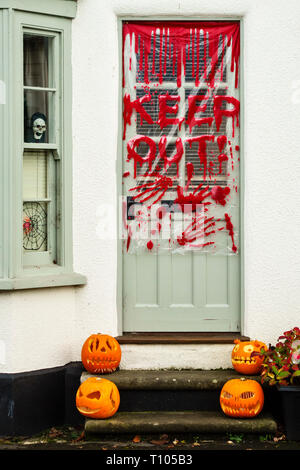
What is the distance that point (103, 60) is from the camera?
620 cm

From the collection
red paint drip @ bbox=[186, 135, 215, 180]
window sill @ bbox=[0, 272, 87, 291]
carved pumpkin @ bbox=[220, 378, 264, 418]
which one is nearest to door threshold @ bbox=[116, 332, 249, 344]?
carved pumpkin @ bbox=[220, 378, 264, 418]

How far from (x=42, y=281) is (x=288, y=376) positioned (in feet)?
6.93

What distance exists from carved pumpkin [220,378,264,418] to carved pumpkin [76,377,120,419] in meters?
0.87

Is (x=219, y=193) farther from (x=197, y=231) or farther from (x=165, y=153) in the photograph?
(x=165, y=153)

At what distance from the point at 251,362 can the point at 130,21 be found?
304cm

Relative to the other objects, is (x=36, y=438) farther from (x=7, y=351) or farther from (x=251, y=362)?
(x=251, y=362)

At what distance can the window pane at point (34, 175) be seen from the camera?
616cm

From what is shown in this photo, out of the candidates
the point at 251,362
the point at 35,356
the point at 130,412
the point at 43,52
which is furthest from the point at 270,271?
the point at 43,52

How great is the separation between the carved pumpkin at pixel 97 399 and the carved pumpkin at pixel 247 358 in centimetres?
102

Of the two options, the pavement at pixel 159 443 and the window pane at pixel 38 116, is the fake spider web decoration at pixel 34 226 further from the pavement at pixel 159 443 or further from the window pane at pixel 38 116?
the pavement at pixel 159 443

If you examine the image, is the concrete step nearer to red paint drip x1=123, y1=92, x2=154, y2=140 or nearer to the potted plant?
the potted plant

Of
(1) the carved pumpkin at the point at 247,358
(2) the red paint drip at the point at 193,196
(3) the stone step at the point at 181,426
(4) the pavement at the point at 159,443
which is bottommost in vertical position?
(4) the pavement at the point at 159,443

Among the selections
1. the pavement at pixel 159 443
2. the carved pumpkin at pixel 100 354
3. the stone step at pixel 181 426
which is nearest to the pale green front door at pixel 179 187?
the carved pumpkin at pixel 100 354
